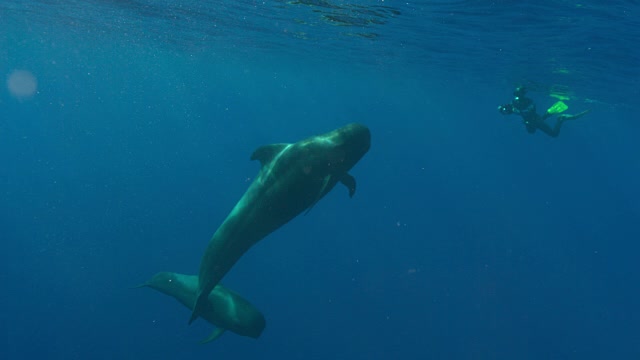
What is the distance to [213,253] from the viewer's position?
7.97m

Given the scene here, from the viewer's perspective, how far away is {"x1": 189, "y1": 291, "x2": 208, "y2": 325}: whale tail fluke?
8.45 metres

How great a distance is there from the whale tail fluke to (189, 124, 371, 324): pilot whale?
0.75 metres

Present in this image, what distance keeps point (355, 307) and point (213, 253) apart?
20135 mm

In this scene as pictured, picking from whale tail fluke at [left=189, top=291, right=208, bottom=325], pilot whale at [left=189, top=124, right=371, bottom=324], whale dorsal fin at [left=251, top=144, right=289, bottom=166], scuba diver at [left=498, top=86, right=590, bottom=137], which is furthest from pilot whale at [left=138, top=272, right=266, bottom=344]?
scuba diver at [left=498, top=86, right=590, bottom=137]

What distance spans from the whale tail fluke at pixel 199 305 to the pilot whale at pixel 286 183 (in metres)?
0.75

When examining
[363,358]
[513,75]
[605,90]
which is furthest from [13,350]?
[605,90]

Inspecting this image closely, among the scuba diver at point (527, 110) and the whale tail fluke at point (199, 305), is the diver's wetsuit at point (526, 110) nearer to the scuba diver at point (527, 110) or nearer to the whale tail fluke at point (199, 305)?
the scuba diver at point (527, 110)

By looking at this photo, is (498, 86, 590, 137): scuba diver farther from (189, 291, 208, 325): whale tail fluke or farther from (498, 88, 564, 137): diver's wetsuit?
(189, 291, 208, 325): whale tail fluke

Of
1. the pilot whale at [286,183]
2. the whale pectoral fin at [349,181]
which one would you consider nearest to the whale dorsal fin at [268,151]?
the pilot whale at [286,183]

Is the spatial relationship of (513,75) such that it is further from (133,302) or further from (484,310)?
(133,302)

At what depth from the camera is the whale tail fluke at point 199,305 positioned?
8445 millimetres

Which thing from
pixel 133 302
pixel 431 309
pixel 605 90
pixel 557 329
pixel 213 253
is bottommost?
pixel 557 329

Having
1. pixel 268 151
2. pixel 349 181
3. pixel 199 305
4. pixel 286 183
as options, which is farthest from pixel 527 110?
pixel 199 305

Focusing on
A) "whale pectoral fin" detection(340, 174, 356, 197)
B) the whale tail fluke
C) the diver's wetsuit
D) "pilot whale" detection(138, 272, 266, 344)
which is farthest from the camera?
the diver's wetsuit
